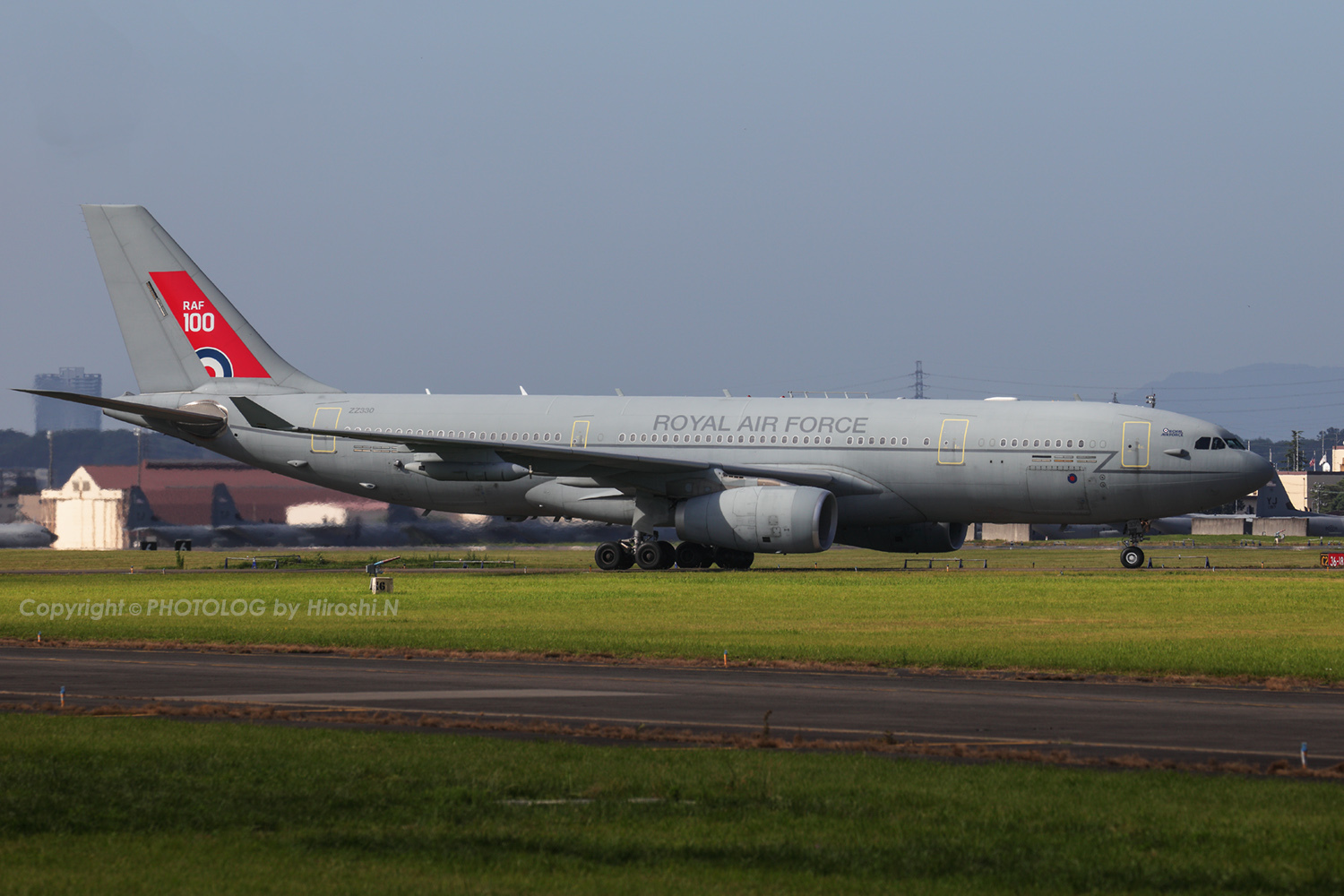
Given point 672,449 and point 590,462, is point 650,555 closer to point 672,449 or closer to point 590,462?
point 672,449

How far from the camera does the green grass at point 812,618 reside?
20203 millimetres

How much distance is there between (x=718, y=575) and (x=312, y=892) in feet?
93.8

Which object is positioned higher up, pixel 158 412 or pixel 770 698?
pixel 158 412

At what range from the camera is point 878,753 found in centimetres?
1200

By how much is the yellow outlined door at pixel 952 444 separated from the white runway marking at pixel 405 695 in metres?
23.2

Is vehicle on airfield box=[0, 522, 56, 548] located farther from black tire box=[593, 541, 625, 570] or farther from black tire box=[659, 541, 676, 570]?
black tire box=[659, 541, 676, 570]

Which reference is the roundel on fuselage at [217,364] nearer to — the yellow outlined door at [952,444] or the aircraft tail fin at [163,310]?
the aircraft tail fin at [163,310]

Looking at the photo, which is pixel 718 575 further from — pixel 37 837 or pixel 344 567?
pixel 37 837

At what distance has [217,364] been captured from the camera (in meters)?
45.4

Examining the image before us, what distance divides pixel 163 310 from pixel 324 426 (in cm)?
647

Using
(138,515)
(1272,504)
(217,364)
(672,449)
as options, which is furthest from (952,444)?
(1272,504)

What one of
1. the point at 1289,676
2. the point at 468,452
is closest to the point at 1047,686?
the point at 1289,676

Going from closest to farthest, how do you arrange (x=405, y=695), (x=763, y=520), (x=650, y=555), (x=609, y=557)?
(x=405, y=695) → (x=763, y=520) → (x=650, y=555) → (x=609, y=557)

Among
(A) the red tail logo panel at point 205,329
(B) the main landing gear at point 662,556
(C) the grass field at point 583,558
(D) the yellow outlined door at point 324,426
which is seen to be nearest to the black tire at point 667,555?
(B) the main landing gear at point 662,556
